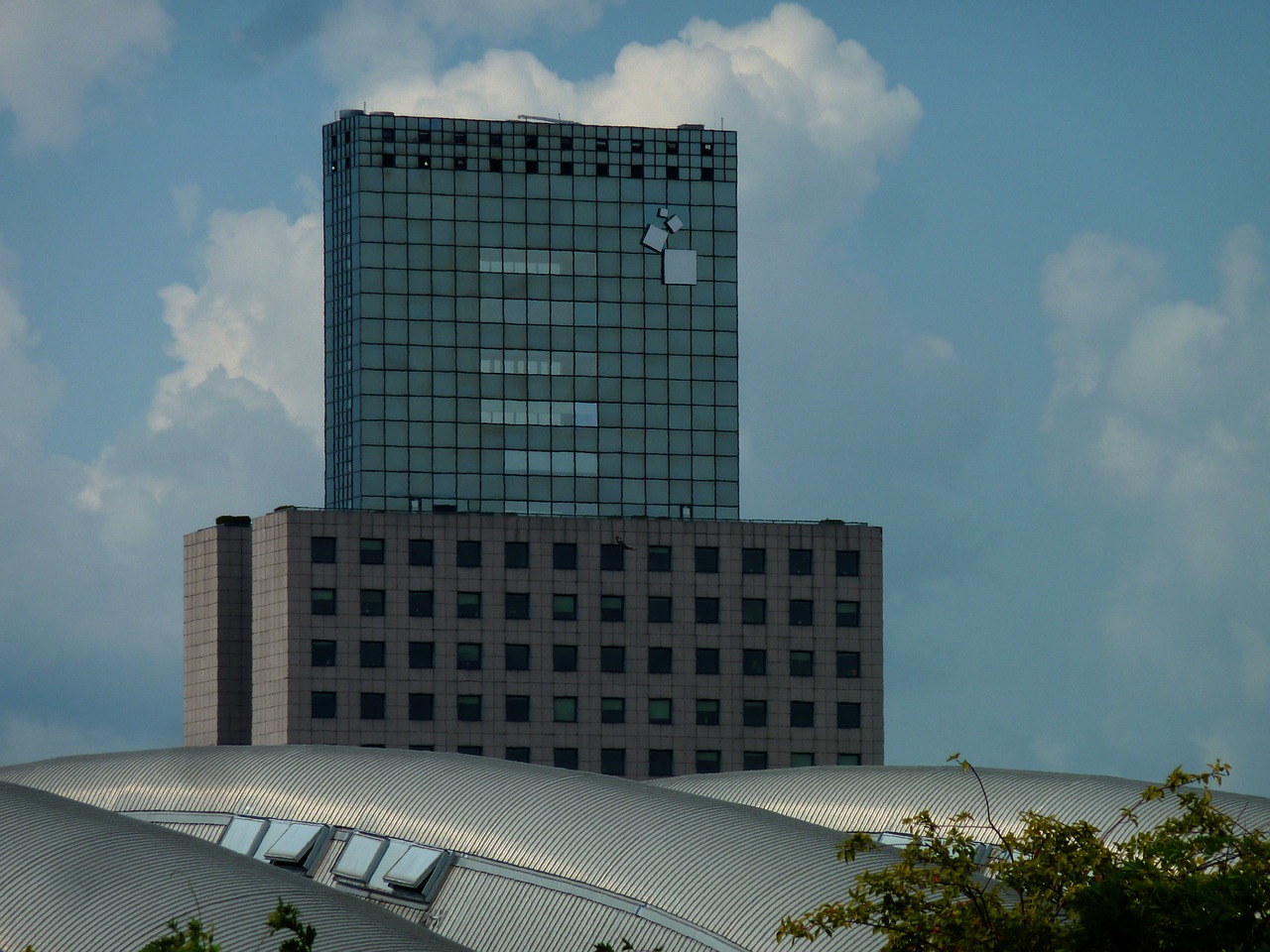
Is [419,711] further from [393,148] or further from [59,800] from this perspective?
[59,800]

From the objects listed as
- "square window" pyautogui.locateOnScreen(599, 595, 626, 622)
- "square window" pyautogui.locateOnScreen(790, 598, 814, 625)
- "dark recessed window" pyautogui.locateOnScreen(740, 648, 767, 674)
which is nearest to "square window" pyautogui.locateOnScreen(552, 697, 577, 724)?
"square window" pyautogui.locateOnScreen(599, 595, 626, 622)

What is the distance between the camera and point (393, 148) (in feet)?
618

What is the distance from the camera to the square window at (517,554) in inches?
5625

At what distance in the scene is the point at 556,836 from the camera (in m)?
48.2

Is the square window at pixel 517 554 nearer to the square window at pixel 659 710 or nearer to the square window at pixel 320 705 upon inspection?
the square window at pixel 659 710

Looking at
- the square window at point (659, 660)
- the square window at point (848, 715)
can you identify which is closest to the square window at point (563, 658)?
the square window at point (659, 660)

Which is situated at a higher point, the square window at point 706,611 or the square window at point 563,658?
the square window at point 706,611

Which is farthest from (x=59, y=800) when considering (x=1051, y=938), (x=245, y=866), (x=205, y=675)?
(x=205, y=675)

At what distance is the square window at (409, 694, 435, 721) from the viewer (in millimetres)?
139625

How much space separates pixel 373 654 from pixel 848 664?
31.3 meters

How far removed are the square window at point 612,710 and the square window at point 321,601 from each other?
18.4 meters

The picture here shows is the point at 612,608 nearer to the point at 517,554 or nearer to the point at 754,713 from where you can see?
the point at 517,554

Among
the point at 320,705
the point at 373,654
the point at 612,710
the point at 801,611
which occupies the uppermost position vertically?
the point at 801,611

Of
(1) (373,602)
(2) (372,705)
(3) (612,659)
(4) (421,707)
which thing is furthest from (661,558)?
(2) (372,705)
